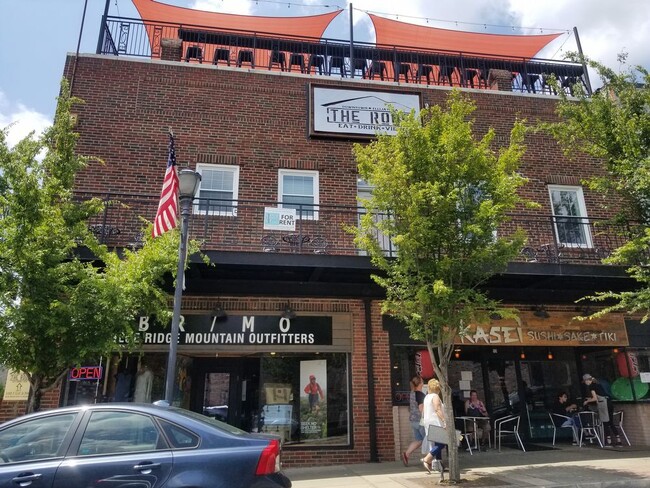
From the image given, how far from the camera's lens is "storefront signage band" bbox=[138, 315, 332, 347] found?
30.2ft

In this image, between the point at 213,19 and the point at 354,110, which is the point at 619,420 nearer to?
the point at 354,110

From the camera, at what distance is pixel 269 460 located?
13.0 ft

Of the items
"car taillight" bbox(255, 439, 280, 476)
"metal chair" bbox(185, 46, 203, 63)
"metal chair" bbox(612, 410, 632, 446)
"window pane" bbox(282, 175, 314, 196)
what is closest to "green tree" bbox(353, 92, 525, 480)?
"window pane" bbox(282, 175, 314, 196)

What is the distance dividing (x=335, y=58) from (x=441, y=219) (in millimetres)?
7828

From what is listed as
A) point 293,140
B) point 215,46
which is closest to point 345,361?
point 293,140

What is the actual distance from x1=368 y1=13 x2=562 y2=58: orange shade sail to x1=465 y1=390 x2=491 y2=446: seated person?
11728 mm

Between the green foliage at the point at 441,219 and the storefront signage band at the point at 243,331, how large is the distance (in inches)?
96.1

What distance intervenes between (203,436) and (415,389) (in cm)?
626

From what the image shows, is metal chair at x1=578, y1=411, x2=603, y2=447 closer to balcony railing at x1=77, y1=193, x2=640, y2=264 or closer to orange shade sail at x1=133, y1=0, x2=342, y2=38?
balcony railing at x1=77, y1=193, x2=640, y2=264

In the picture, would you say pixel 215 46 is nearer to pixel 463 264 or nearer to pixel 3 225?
pixel 3 225

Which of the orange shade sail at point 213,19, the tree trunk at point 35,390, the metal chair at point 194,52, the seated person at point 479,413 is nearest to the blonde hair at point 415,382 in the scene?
the seated person at point 479,413

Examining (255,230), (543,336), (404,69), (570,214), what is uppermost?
(404,69)

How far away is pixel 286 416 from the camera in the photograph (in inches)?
373

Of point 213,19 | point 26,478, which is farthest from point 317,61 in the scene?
point 26,478
